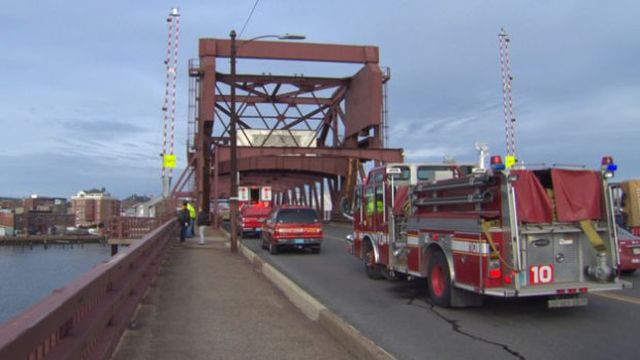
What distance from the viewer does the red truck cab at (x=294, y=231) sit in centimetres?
2139

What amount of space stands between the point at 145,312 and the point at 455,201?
502cm

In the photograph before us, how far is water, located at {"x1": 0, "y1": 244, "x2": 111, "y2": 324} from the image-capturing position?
12.7 m

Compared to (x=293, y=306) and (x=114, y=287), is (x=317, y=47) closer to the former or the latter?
(x=293, y=306)

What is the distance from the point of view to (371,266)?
535 inches

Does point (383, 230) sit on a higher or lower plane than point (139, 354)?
higher

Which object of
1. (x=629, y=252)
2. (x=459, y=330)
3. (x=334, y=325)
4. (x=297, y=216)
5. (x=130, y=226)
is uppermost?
(x=297, y=216)

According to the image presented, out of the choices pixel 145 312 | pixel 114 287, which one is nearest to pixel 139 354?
pixel 114 287

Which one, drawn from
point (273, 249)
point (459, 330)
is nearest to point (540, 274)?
point (459, 330)

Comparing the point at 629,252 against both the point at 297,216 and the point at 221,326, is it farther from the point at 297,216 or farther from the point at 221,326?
the point at 297,216

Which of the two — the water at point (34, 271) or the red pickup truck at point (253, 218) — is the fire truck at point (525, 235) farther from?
the red pickup truck at point (253, 218)

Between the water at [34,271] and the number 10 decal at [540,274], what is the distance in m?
6.99

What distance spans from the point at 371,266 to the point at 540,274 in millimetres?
5464

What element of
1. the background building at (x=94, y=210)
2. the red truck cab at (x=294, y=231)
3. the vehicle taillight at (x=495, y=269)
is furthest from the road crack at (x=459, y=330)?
the background building at (x=94, y=210)

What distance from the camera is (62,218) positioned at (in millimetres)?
33281
